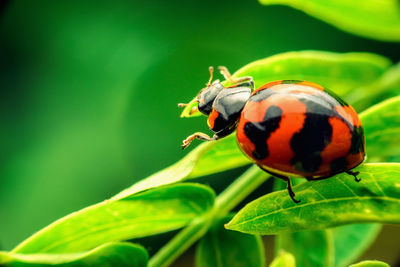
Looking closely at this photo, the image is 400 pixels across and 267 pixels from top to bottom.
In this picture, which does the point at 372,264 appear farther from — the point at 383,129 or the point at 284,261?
the point at 383,129

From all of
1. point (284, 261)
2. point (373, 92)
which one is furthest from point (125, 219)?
point (373, 92)

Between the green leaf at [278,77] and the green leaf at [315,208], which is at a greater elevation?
the green leaf at [278,77]

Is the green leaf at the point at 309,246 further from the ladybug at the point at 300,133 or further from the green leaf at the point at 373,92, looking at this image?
the green leaf at the point at 373,92

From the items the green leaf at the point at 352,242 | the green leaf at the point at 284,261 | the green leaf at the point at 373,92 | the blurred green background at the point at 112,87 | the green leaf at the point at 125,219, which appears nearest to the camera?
the green leaf at the point at 284,261

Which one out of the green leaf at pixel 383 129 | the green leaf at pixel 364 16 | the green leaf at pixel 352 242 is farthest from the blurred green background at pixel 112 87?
the green leaf at pixel 383 129

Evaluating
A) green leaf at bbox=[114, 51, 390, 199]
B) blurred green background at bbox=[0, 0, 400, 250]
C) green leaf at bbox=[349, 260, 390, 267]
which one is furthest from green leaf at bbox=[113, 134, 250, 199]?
blurred green background at bbox=[0, 0, 400, 250]

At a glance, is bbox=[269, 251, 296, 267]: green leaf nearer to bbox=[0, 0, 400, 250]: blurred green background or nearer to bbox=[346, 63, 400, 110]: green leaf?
bbox=[346, 63, 400, 110]: green leaf

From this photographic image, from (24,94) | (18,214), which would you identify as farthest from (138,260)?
(24,94)
